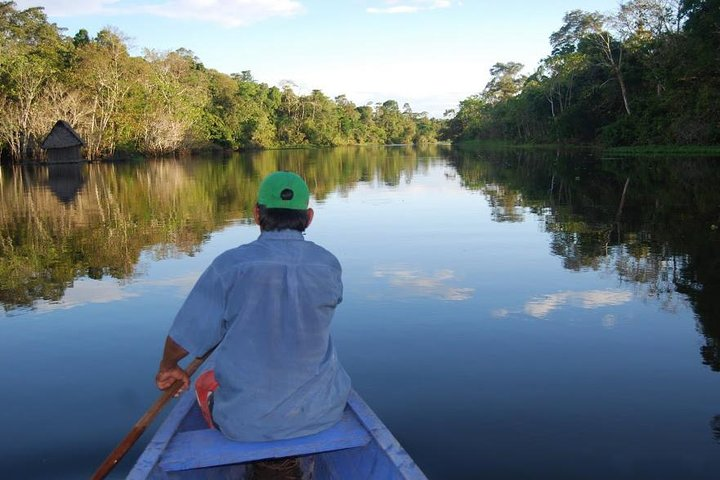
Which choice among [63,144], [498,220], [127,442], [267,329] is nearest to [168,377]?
[127,442]

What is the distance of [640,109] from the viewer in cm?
3697

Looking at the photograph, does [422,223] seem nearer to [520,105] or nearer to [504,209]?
[504,209]

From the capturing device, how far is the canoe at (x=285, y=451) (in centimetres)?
246

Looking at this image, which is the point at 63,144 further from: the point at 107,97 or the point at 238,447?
the point at 238,447

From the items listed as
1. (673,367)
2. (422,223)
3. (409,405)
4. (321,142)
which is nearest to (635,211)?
(422,223)

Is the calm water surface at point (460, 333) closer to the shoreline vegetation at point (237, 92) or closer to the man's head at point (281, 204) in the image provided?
the man's head at point (281, 204)

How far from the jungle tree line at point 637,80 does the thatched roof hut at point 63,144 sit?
109 feet

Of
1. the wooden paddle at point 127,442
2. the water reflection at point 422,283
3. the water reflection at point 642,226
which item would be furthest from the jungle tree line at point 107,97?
the wooden paddle at point 127,442

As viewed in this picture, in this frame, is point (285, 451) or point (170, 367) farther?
point (170, 367)

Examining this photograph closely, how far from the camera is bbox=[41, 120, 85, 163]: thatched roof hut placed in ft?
128

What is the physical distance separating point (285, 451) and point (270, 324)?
518 millimetres

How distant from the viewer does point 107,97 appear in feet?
141

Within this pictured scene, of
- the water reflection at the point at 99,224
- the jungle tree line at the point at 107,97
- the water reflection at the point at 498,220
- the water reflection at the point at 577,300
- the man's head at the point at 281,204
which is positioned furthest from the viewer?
the jungle tree line at the point at 107,97

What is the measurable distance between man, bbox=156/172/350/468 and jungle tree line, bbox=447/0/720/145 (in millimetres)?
31747
